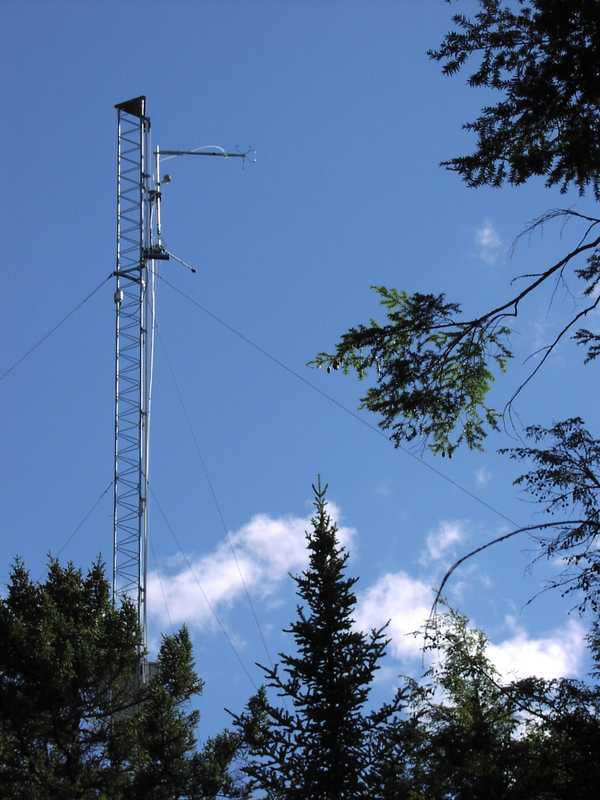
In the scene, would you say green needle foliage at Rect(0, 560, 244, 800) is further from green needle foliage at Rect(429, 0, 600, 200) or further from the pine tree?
green needle foliage at Rect(429, 0, 600, 200)

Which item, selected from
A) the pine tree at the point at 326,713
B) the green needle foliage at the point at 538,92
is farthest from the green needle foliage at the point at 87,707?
the green needle foliage at the point at 538,92

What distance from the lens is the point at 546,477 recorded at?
877 cm

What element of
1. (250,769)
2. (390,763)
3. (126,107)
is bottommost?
(250,769)

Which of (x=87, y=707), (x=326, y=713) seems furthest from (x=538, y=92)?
(x=87, y=707)

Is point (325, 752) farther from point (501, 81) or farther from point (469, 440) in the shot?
point (501, 81)

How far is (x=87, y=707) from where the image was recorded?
72.4 feet

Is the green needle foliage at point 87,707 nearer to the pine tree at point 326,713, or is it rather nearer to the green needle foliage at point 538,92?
the pine tree at point 326,713

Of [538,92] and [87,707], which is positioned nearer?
[538,92]

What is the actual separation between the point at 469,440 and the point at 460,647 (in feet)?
26.6

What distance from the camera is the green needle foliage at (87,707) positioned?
835 inches

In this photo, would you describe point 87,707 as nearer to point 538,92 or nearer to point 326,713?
point 326,713

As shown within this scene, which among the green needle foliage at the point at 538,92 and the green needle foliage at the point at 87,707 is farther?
the green needle foliage at the point at 87,707

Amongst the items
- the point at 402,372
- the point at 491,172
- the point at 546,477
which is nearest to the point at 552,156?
the point at 491,172

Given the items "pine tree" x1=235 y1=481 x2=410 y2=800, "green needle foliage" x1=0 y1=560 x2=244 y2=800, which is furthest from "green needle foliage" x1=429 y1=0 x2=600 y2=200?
"green needle foliage" x1=0 y1=560 x2=244 y2=800
